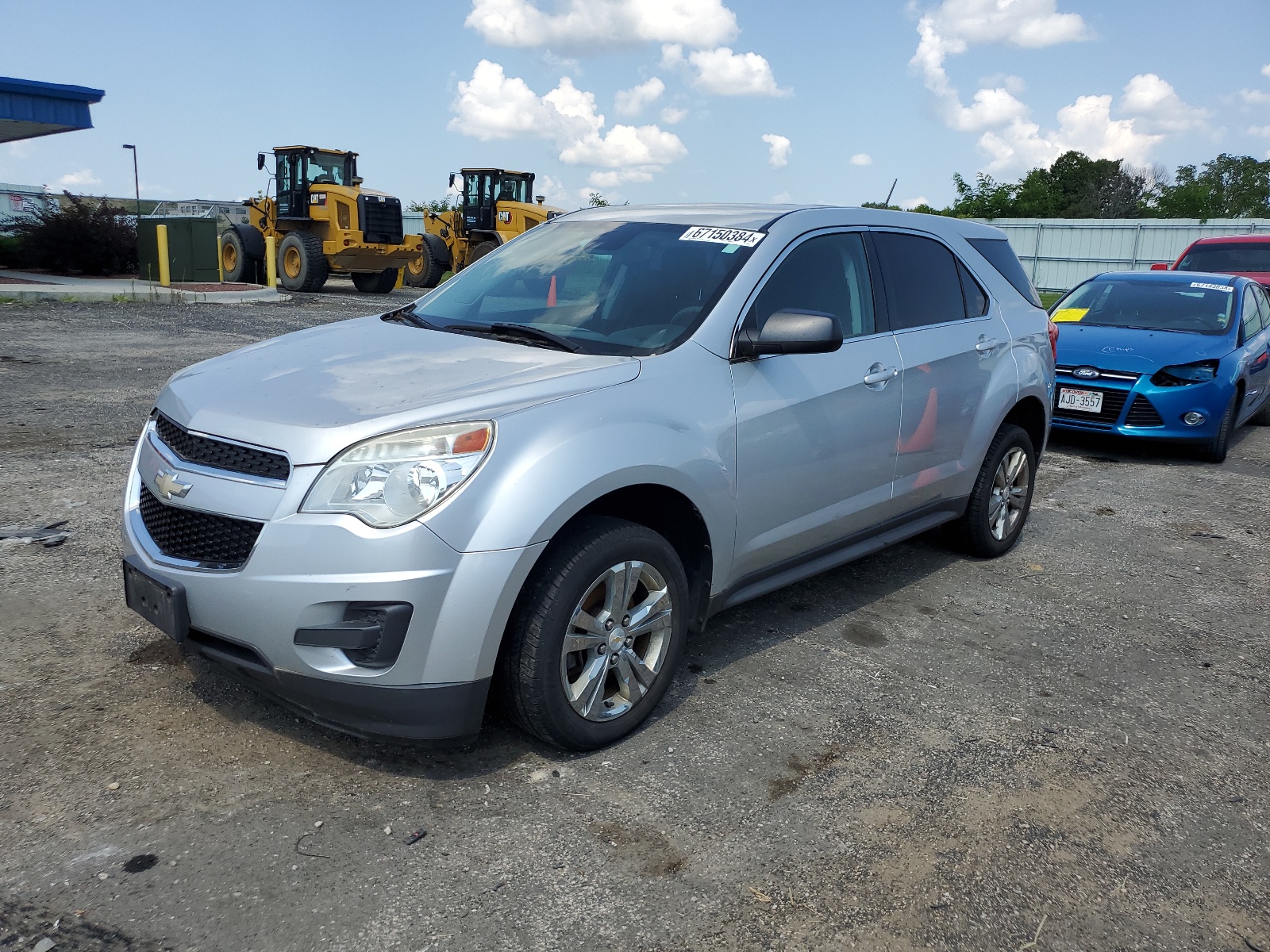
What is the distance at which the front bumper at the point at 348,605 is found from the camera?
2.71 m

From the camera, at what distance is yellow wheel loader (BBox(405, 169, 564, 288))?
25203 millimetres

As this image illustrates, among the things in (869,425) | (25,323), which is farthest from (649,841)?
(25,323)

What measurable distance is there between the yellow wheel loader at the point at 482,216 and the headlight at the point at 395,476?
2291cm

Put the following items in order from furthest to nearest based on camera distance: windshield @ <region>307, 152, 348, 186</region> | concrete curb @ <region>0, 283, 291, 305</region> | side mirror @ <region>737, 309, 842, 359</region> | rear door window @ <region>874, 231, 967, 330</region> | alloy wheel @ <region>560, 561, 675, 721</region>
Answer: windshield @ <region>307, 152, 348, 186</region> → concrete curb @ <region>0, 283, 291, 305</region> → rear door window @ <region>874, 231, 967, 330</region> → side mirror @ <region>737, 309, 842, 359</region> → alloy wheel @ <region>560, 561, 675, 721</region>

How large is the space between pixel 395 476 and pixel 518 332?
3.62 ft

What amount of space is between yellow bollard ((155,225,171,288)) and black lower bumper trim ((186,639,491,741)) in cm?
2256

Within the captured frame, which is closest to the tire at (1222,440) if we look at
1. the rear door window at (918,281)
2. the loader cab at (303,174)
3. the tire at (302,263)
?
the rear door window at (918,281)

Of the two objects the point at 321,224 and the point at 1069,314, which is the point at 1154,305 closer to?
the point at 1069,314

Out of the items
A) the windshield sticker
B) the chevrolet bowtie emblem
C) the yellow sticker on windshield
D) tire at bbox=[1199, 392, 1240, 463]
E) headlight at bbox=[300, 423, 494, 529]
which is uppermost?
the windshield sticker

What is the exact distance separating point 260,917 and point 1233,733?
3288mm

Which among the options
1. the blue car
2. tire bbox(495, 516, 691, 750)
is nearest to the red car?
the blue car

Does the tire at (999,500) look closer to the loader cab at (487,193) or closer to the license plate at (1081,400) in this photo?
the license plate at (1081,400)

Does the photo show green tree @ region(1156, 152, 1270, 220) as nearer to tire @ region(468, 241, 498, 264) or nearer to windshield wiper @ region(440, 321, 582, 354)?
tire @ region(468, 241, 498, 264)

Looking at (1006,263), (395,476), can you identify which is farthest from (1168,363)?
(395,476)
